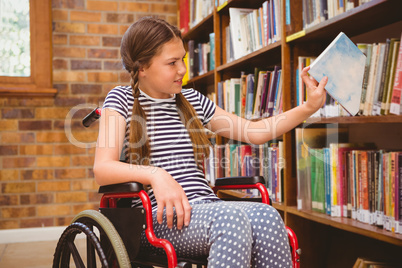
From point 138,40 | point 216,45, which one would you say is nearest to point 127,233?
point 138,40

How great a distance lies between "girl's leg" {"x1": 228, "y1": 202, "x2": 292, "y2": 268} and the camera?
43.8 inches

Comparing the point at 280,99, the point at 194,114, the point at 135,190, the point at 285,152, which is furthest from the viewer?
the point at 280,99

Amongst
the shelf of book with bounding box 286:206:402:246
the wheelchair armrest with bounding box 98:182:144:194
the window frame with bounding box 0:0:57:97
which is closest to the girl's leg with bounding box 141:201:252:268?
the wheelchair armrest with bounding box 98:182:144:194

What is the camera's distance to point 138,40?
1.39 m

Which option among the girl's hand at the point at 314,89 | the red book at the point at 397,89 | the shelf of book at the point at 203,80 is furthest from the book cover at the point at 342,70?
the shelf of book at the point at 203,80

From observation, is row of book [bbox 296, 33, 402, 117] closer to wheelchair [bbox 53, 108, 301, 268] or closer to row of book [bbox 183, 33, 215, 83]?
wheelchair [bbox 53, 108, 301, 268]

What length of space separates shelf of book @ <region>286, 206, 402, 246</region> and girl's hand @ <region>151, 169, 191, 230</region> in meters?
0.73

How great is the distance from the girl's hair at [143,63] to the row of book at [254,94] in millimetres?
808

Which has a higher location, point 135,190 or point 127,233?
point 135,190

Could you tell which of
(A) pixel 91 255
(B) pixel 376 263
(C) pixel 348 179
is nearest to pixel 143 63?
(A) pixel 91 255

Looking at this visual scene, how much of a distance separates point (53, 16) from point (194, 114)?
231 cm

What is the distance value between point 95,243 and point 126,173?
0.20 metres

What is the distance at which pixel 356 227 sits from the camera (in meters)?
1.59

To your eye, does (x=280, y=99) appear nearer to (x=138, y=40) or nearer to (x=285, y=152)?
(x=285, y=152)
